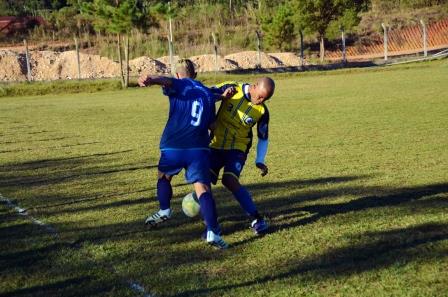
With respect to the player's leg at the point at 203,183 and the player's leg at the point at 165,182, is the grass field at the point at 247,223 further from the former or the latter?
the player's leg at the point at 203,183

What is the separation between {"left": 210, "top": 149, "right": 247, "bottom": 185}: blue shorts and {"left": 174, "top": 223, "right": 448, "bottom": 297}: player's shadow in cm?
145

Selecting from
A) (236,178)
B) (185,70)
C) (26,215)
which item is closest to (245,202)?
(236,178)

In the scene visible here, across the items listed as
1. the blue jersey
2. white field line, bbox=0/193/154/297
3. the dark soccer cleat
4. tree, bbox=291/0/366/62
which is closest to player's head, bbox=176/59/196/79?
the blue jersey

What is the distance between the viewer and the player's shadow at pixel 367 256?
5207mm

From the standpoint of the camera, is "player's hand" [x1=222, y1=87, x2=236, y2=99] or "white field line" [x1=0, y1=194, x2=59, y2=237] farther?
"white field line" [x1=0, y1=194, x2=59, y2=237]

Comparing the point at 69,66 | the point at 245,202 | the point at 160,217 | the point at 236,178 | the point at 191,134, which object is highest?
the point at 191,134

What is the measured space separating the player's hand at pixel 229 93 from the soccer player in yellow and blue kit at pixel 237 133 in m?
0.04

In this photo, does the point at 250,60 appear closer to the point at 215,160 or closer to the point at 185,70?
the point at 215,160

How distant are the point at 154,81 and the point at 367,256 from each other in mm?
2532

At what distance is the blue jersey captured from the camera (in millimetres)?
6355

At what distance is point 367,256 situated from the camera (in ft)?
18.6

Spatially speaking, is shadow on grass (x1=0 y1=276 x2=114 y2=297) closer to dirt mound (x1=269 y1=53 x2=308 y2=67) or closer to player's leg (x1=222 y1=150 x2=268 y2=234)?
player's leg (x1=222 y1=150 x2=268 y2=234)

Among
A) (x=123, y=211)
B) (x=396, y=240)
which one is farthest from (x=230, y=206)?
(x=396, y=240)

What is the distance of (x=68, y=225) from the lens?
7410 millimetres
